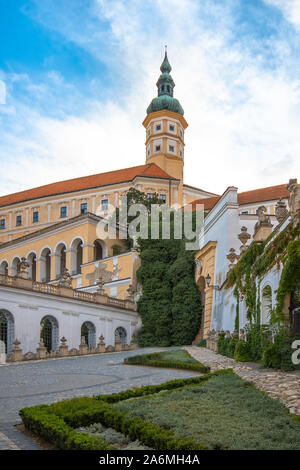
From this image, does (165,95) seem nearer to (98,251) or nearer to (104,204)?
(104,204)

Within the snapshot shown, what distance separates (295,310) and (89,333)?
20385mm

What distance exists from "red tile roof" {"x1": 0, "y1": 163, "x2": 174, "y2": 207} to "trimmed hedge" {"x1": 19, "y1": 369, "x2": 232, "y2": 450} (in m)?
55.8

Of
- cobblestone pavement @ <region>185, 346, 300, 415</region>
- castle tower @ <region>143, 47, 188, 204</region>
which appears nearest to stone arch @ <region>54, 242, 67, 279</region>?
castle tower @ <region>143, 47, 188, 204</region>

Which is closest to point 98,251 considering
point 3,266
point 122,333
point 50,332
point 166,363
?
point 3,266

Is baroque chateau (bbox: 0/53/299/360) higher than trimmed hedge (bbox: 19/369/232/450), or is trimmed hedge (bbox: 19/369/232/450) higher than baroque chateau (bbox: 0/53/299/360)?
baroque chateau (bbox: 0/53/299/360)

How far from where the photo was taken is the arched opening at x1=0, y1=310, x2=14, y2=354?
2658 centimetres

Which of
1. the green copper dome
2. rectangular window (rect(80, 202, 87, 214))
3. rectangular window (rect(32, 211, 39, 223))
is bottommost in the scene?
rectangular window (rect(32, 211, 39, 223))

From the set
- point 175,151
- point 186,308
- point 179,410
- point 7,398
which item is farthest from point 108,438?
point 175,151

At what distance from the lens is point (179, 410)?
7852 mm

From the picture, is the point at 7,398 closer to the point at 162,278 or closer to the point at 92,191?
the point at 162,278

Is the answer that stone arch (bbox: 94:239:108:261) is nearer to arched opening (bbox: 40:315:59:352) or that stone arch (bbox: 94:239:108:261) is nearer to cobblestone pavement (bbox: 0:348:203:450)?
arched opening (bbox: 40:315:59:352)

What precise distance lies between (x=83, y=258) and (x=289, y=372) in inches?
1441

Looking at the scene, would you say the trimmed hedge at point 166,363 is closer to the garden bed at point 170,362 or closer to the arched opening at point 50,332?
the garden bed at point 170,362

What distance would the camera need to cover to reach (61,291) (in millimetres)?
30422
